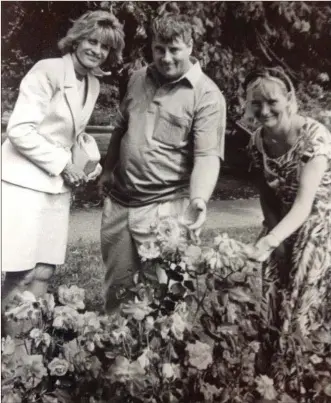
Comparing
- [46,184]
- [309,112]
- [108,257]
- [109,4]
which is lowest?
[108,257]

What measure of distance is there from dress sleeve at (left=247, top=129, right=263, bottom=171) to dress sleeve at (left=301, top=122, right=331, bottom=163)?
0.15 m

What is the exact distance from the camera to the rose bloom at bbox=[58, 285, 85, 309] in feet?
7.57

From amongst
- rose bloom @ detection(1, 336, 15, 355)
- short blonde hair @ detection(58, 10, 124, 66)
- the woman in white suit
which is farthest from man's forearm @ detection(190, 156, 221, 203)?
rose bloom @ detection(1, 336, 15, 355)

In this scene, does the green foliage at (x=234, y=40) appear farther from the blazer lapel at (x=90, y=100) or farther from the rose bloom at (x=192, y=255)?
the rose bloom at (x=192, y=255)

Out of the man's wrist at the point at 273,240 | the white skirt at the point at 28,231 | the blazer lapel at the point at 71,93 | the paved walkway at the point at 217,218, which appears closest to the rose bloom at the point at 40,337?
the white skirt at the point at 28,231

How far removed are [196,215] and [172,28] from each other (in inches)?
25.7

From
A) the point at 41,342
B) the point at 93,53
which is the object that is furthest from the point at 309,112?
the point at 41,342

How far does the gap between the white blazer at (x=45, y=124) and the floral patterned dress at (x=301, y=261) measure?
25.6 inches

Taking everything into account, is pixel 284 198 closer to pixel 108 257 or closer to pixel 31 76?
pixel 108 257

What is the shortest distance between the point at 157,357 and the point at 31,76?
108 centimetres

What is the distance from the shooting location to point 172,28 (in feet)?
7.45

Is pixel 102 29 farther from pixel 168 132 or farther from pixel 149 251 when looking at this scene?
pixel 149 251

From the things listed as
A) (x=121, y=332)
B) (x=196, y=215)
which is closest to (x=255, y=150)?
(x=196, y=215)

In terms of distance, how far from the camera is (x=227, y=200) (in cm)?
229
